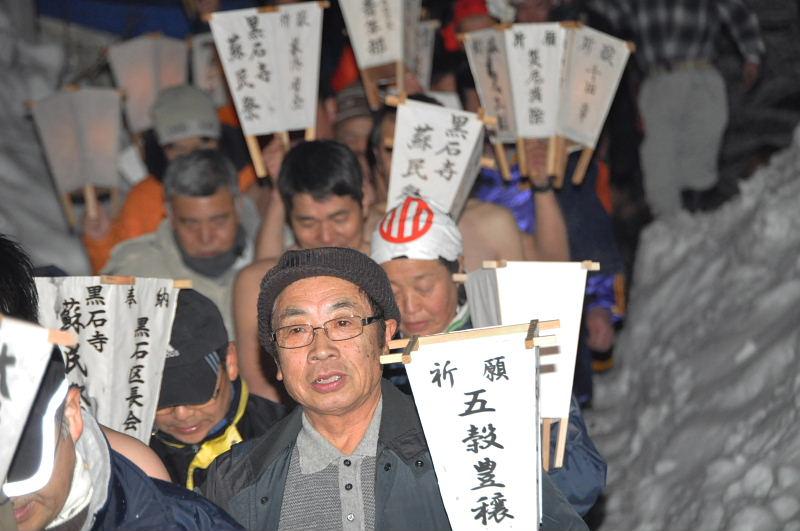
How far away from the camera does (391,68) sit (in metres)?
6.59

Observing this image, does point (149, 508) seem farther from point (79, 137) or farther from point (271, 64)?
point (79, 137)

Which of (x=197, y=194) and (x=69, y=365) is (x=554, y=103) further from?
(x=69, y=365)

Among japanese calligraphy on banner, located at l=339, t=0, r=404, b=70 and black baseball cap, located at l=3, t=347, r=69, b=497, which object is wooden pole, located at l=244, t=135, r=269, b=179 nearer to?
japanese calligraphy on banner, located at l=339, t=0, r=404, b=70

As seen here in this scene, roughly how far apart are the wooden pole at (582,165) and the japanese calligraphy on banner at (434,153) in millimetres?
689

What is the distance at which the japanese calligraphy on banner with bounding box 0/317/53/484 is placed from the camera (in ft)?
7.93

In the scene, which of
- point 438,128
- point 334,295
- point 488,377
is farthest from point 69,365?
point 438,128

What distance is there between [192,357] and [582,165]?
2.45 metres

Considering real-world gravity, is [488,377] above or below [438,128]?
above

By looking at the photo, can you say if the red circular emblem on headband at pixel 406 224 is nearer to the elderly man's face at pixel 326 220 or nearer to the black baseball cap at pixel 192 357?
the elderly man's face at pixel 326 220

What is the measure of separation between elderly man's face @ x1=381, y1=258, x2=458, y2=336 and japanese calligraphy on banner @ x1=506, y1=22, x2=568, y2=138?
1577 millimetres

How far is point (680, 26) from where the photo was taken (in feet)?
26.2

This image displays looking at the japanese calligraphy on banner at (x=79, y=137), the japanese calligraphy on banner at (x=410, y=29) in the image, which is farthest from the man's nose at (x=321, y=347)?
the japanese calligraphy on banner at (x=79, y=137)

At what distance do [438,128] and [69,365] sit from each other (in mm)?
1915

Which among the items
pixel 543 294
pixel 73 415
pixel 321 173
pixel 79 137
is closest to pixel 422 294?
pixel 543 294
